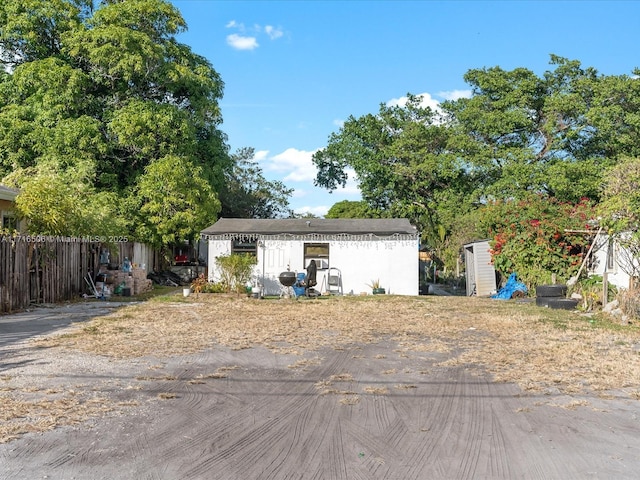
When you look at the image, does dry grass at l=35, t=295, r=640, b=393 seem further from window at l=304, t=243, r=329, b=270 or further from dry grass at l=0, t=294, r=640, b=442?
window at l=304, t=243, r=329, b=270

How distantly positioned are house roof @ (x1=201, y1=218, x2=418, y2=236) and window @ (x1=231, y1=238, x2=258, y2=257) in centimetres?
40

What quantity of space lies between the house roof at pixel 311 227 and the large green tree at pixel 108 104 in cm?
328

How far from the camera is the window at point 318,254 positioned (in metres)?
21.8

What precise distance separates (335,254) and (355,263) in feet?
2.73

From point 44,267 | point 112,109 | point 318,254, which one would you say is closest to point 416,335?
point 44,267

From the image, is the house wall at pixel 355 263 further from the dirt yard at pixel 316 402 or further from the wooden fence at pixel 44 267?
the dirt yard at pixel 316 402

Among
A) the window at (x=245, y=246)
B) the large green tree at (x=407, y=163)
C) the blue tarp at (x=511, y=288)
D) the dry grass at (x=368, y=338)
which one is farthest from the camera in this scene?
the large green tree at (x=407, y=163)

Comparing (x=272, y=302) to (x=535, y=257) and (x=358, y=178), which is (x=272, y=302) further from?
(x=358, y=178)

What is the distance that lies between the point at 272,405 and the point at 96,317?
832 centimetres

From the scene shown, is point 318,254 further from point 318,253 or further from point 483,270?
point 483,270

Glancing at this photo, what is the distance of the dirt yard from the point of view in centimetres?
425

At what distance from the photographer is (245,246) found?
22.0m

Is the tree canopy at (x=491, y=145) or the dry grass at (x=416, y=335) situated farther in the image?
the tree canopy at (x=491, y=145)

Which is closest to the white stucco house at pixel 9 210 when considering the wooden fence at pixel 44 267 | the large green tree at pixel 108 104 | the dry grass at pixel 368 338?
the wooden fence at pixel 44 267
